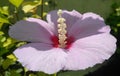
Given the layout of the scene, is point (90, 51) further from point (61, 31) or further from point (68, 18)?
point (68, 18)

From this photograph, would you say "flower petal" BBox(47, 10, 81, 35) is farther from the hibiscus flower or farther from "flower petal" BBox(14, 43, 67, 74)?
"flower petal" BBox(14, 43, 67, 74)

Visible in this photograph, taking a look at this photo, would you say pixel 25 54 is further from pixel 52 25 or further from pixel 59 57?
pixel 52 25

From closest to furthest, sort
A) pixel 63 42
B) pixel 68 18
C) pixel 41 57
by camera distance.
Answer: pixel 41 57, pixel 63 42, pixel 68 18

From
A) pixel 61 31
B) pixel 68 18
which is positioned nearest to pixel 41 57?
pixel 61 31

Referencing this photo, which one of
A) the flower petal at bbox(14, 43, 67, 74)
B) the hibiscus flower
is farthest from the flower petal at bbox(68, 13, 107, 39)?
the flower petal at bbox(14, 43, 67, 74)

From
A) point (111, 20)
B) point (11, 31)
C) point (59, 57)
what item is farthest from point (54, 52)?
point (111, 20)

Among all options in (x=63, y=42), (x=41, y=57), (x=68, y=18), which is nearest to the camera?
(x=41, y=57)

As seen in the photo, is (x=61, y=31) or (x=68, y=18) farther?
(x=68, y=18)
